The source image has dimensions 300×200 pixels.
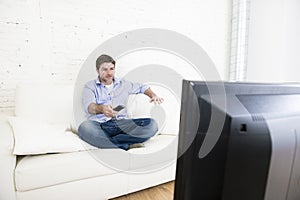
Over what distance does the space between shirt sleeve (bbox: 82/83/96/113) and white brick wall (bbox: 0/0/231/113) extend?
413 millimetres

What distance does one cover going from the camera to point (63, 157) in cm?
117

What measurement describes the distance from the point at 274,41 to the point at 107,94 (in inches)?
68.4

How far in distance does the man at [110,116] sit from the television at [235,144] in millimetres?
1049

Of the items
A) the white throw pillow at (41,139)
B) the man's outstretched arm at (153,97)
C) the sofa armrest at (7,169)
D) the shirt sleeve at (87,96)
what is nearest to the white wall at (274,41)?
the man's outstretched arm at (153,97)

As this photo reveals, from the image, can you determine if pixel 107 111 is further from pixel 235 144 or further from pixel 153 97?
pixel 235 144

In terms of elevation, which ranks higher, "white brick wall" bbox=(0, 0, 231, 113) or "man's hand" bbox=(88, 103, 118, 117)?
"white brick wall" bbox=(0, 0, 231, 113)

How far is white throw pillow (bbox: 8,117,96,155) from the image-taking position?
3.57ft

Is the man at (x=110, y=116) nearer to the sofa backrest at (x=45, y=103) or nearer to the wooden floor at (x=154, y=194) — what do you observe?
the sofa backrest at (x=45, y=103)

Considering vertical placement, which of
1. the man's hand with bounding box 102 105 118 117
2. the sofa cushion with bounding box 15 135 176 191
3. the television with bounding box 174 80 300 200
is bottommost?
the sofa cushion with bounding box 15 135 176 191

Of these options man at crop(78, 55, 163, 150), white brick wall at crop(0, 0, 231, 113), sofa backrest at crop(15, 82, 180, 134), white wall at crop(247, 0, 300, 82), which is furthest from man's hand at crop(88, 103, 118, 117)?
white wall at crop(247, 0, 300, 82)

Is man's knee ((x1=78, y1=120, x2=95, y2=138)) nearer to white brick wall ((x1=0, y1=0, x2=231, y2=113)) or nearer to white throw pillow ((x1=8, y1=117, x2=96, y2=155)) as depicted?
white throw pillow ((x1=8, y1=117, x2=96, y2=155))

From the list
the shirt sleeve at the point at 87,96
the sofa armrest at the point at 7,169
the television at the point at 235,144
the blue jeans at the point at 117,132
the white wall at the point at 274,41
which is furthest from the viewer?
the white wall at the point at 274,41

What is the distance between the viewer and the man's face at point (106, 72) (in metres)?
1.59

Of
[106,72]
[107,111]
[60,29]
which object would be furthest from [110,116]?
[60,29]
